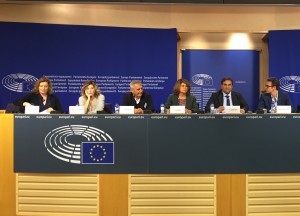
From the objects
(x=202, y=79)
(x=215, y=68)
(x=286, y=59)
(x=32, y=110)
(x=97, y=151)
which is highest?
(x=286, y=59)

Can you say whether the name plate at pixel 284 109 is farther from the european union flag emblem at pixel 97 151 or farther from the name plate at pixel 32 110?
the name plate at pixel 32 110

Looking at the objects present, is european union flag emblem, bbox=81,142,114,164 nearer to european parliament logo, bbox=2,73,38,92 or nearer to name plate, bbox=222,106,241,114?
name plate, bbox=222,106,241,114

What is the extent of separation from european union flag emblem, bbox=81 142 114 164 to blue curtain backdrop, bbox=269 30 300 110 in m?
3.63

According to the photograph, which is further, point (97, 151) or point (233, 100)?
point (233, 100)

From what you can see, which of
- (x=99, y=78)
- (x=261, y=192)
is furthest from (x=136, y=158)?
(x=99, y=78)

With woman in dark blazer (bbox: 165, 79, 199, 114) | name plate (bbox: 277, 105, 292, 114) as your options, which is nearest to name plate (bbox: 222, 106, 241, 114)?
name plate (bbox: 277, 105, 292, 114)

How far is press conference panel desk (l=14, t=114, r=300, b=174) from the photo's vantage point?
290 centimetres

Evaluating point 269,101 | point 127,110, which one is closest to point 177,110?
point 127,110

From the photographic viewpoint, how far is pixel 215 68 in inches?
229

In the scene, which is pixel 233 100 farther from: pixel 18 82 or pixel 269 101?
pixel 18 82

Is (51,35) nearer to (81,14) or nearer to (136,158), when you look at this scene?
(81,14)

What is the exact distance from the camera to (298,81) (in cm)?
548

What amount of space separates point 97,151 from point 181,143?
0.75m

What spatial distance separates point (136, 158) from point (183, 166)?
1.37 ft
